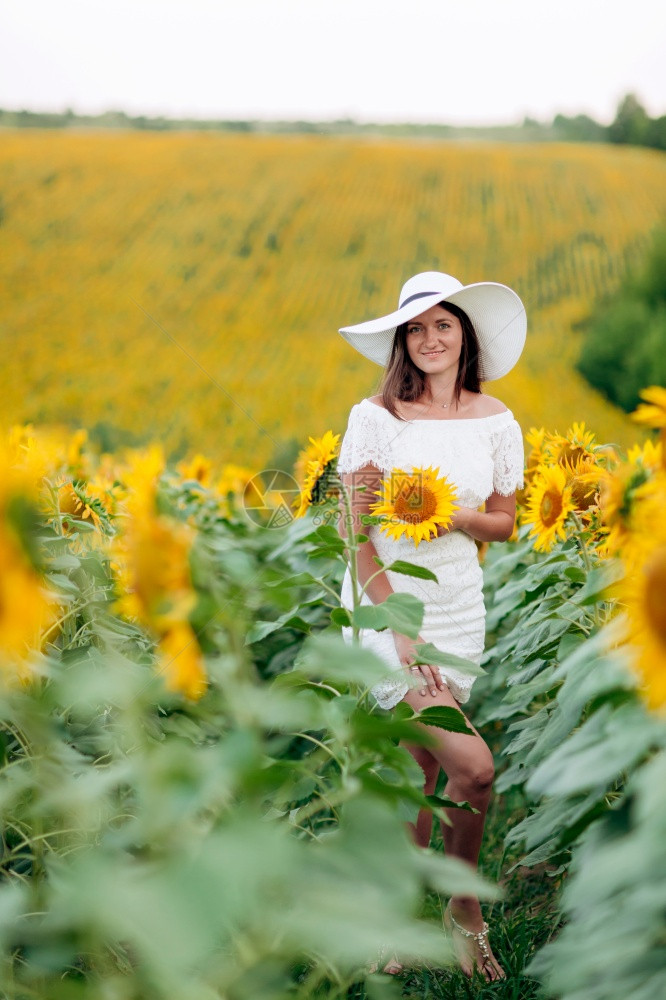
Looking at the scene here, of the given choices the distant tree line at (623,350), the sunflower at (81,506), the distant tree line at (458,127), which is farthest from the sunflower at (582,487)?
the distant tree line at (458,127)

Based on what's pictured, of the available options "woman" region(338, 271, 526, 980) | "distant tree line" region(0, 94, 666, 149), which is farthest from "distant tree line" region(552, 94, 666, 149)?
"woman" region(338, 271, 526, 980)

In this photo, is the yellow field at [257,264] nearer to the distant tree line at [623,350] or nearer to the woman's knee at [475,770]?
the distant tree line at [623,350]

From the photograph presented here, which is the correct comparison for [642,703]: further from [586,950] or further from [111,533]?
[111,533]

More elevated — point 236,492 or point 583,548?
point 583,548

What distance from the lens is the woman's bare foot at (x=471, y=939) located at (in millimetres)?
1813

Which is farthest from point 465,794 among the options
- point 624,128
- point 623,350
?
point 624,128

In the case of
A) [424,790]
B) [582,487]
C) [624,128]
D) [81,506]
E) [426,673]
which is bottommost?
[424,790]

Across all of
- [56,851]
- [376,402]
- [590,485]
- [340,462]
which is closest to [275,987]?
[56,851]

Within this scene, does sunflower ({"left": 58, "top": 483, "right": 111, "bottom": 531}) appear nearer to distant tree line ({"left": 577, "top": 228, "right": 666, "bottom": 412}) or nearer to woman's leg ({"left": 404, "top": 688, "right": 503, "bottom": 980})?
woman's leg ({"left": 404, "top": 688, "right": 503, "bottom": 980})

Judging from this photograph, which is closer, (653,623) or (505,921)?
(653,623)

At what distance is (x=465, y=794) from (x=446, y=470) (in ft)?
2.26

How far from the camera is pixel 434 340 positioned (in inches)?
81.7

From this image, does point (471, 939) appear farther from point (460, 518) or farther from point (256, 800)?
point (256, 800)

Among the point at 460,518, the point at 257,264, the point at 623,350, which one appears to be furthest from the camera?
the point at 257,264
